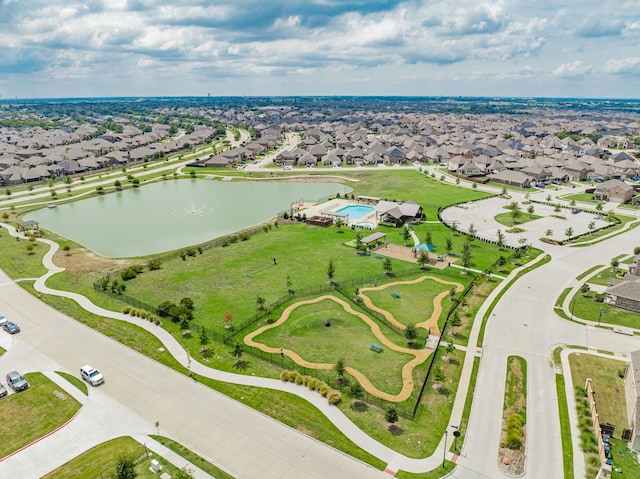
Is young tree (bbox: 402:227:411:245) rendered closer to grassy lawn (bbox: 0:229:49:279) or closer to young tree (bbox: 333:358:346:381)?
young tree (bbox: 333:358:346:381)

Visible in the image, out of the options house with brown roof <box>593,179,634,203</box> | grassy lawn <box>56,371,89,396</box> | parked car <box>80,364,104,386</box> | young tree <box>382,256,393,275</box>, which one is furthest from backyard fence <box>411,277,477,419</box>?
house with brown roof <box>593,179,634,203</box>

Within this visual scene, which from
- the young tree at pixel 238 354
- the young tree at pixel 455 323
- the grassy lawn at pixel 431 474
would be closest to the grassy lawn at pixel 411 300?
the young tree at pixel 455 323

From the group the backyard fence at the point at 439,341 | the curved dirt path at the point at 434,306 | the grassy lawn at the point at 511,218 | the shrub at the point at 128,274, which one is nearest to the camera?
the backyard fence at the point at 439,341

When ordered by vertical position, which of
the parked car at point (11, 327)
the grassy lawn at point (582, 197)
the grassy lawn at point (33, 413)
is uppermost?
the grassy lawn at point (582, 197)

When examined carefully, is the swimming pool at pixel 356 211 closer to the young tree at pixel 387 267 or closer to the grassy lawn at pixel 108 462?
the young tree at pixel 387 267

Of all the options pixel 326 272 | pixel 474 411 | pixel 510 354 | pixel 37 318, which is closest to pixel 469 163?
pixel 326 272

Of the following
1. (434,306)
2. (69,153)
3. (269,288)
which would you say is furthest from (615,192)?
(69,153)

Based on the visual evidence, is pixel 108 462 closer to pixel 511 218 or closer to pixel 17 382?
A: pixel 17 382

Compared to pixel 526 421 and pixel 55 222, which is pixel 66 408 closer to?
pixel 526 421
